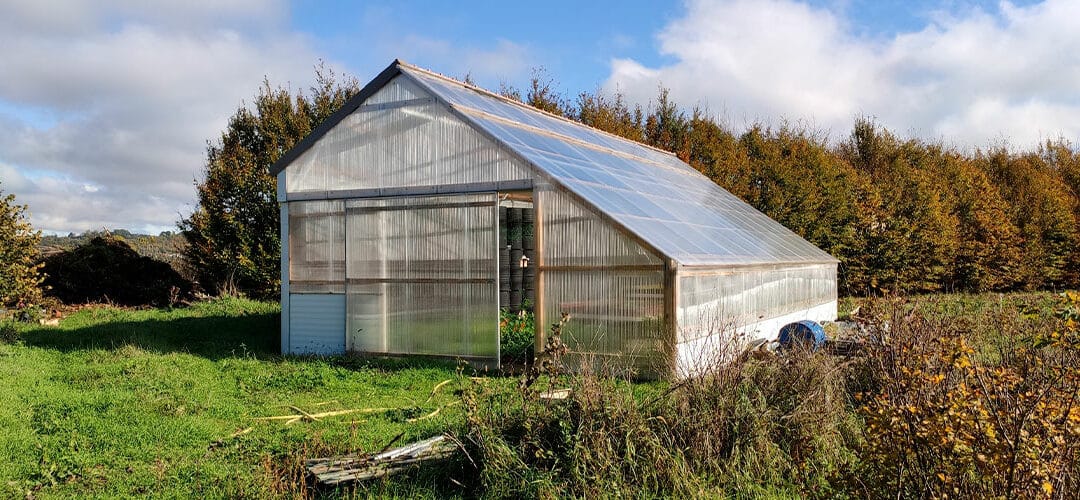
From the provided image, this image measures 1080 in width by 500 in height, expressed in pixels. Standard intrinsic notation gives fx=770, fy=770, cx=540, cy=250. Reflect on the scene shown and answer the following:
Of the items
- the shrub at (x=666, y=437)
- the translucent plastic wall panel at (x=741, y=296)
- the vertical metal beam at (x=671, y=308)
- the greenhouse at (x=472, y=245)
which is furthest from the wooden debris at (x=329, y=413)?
the translucent plastic wall panel at (x=741, y=296)

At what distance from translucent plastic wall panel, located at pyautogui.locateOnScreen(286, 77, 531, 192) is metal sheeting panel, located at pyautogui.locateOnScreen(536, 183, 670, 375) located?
99 centimetres

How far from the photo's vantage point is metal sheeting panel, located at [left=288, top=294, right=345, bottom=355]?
1218 centimetres

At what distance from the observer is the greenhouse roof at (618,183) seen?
416 inches

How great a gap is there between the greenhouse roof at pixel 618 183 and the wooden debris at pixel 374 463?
179 inches

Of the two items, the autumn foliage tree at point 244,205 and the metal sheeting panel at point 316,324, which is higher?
the autumn foliage tree at point 244,205

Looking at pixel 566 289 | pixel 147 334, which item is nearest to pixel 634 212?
pixel 566 289

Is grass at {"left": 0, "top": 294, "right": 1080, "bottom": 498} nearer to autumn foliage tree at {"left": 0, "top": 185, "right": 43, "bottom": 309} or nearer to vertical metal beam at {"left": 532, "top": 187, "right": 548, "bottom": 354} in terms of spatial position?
vertical metal beam at {"left": 532, "top": 187, "right": 548, "bottom": 354}

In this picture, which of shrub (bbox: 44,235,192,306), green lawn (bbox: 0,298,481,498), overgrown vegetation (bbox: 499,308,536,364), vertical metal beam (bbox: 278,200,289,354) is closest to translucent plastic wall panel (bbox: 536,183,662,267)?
overgrown vegetation (bbox: 499,308,536,364)

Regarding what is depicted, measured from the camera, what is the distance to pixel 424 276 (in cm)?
1145

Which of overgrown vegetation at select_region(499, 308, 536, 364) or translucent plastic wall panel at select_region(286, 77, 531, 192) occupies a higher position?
translucent plastic wall panel at select_region(286, 77, 531, 192)

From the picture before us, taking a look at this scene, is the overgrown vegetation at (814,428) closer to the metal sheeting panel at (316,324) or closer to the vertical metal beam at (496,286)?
the vertical metal beam at (496,286)

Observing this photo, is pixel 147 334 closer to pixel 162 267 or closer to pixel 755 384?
pixel 162 267

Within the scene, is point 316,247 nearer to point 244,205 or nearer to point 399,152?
point 399,152

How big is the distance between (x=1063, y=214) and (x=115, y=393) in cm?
2533
